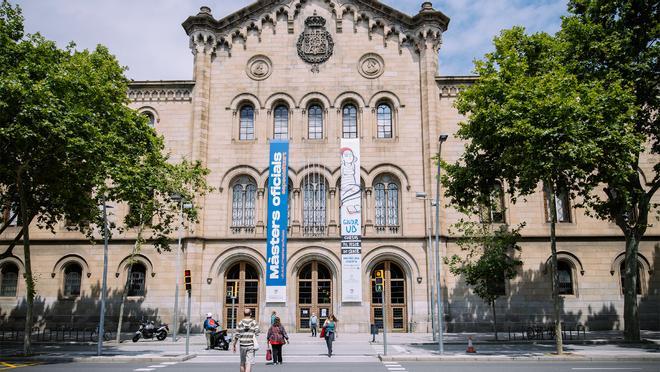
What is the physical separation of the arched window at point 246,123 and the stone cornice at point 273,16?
5084 millimetres

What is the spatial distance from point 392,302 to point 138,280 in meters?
15.2

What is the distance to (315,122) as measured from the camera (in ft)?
110

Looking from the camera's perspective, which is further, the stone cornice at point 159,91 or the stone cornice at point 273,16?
the stone cornice at point 273,16

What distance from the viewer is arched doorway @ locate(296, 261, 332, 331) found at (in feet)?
102

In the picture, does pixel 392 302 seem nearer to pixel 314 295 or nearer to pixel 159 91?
pixel 314 295

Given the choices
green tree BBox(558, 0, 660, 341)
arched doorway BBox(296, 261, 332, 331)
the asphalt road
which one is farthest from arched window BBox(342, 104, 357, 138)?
the asphalt road

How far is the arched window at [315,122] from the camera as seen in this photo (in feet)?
110

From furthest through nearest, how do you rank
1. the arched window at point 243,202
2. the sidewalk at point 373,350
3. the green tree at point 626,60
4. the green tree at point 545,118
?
the arched window at point 243,202 → the green tree at point 626,60 → the green tree at point 545,118 → the sidewalk at point 373,350

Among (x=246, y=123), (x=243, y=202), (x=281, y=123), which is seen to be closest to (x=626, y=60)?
(x=281, y=123)

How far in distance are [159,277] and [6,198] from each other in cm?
968

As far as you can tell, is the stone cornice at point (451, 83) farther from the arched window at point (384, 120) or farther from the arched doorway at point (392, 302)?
the arched doorway at point (392, 302)

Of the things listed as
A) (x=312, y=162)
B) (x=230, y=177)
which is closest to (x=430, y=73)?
(x=312, y=162)

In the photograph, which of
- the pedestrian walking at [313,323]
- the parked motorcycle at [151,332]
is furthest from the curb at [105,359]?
the pedestrian walking at [313,323]

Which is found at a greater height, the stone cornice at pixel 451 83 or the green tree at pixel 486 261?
the stone cornice at pixel 451 83
